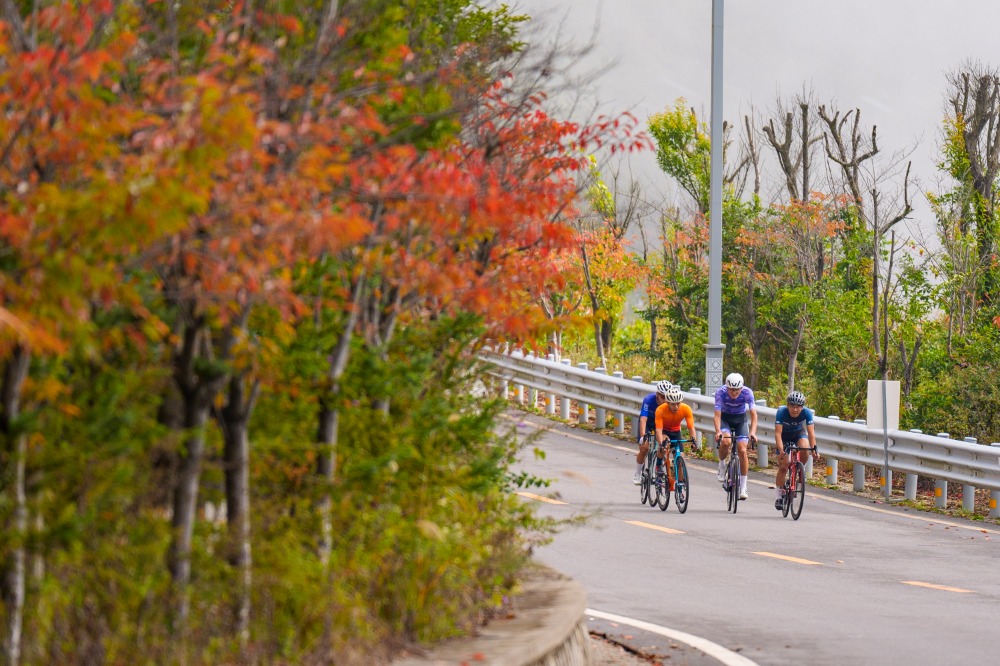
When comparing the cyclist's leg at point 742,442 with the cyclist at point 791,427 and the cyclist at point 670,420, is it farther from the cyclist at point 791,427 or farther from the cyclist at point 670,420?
the cyclist at point 670,420

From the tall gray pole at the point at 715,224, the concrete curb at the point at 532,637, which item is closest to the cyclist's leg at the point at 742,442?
the tall gray pole at the point at 715,224

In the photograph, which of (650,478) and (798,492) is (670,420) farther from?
(798,492)

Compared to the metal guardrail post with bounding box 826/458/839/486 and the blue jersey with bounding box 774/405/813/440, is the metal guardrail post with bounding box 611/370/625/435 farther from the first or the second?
the blue jersey with bounding box 774/405/813/440

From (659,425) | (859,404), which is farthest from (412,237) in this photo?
(859,404)

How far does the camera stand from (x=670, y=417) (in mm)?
17484

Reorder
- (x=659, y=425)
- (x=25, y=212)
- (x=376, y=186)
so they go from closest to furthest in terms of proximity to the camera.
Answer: (x=25, y=212), (x=376, y=186), (x=659, y=425)

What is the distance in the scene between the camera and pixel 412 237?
315 inches

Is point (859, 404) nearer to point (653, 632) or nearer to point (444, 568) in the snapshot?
point (653, 632)

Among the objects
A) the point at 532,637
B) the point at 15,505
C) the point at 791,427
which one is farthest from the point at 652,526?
the point at 15,505

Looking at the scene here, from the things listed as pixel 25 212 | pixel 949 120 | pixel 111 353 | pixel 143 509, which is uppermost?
pixel 949 120

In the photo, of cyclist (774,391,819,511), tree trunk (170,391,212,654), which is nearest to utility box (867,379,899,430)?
cyclist (774,391,819,511)

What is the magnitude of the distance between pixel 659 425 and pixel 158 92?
12.4m

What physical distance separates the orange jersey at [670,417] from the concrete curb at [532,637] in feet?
27.6

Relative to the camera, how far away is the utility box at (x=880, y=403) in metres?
19.6
